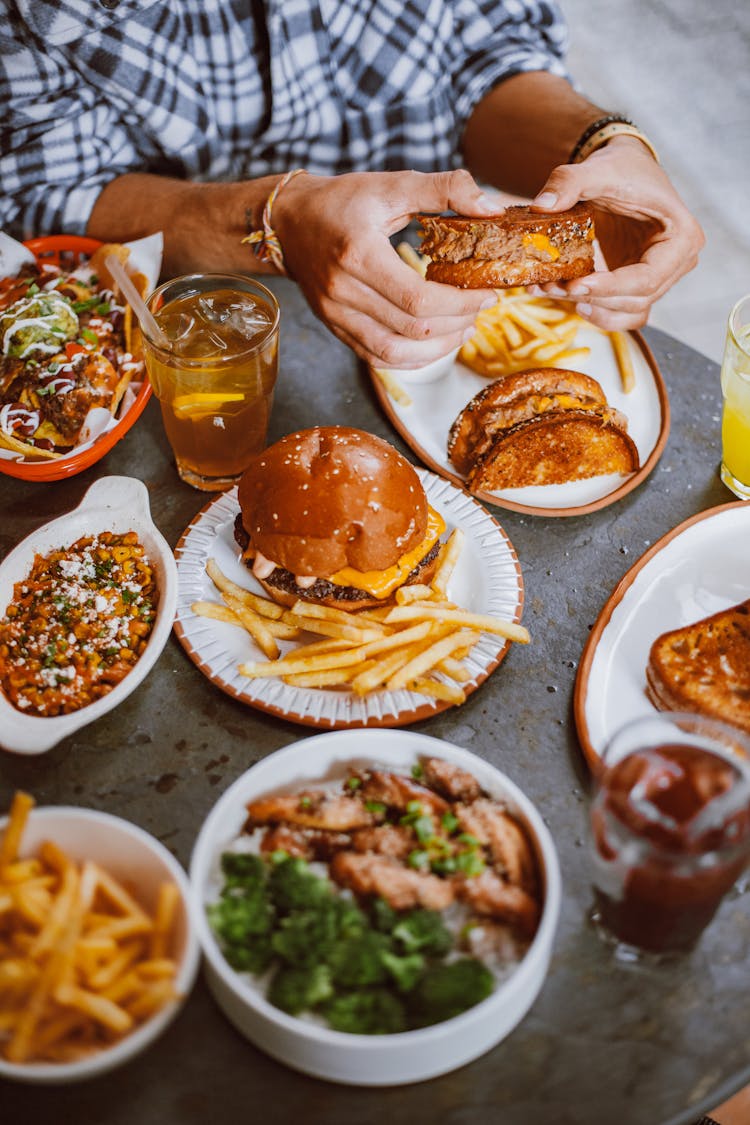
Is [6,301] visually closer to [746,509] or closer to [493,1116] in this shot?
[746,509]

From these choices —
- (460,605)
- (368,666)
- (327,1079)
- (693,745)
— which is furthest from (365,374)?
(327,1079)

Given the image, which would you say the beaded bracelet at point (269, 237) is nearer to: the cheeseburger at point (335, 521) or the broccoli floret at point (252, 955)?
the cheeseburger at point (335, 521)

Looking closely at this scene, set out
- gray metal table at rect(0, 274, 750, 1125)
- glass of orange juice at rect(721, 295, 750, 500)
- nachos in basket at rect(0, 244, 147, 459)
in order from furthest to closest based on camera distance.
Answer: nachos in basket at rect(0, 244, 147, 459) < glass of orange juice at rect(721, 295, 750, 500) < gray metal table at rect(0, 274, 750, 1125)

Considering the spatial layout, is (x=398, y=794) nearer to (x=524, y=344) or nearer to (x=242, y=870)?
(x=242, y=870)

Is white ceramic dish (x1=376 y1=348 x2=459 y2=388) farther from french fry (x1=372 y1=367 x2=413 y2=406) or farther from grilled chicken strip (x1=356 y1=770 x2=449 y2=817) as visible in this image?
grilled chicken strip (x1=356 y1=770 x2=449 y2=817)

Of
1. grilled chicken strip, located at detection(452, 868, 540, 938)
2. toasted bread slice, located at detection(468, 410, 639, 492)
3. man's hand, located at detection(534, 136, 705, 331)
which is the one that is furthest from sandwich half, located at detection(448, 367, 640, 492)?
grilled chicken strip, located at detection(452, 868, 540, 938)

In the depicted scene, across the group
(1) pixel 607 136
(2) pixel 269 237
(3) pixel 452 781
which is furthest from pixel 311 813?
(1) pixel 607 136
